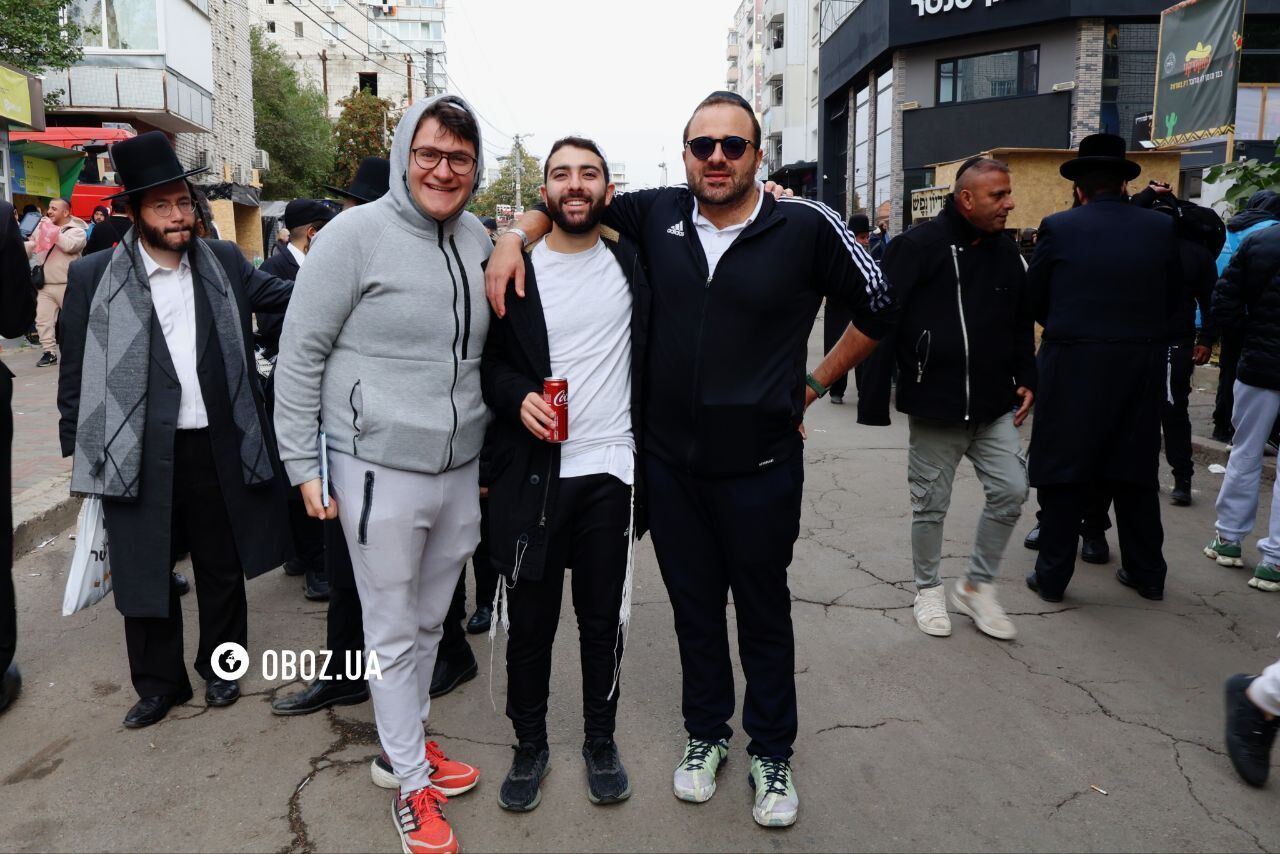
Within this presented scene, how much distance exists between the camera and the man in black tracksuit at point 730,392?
9.64 feet

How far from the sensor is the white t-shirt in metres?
2.98

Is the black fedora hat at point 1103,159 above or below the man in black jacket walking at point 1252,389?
above

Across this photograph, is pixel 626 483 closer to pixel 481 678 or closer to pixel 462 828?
pixel 462 828

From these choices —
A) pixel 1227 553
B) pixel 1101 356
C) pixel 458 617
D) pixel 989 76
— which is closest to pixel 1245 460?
pixel 1227 553

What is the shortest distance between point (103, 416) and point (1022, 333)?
3972 mm

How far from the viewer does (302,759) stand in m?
3.44

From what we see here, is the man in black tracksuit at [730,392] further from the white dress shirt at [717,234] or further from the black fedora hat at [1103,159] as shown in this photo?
the black fedora hat at [1103,159]

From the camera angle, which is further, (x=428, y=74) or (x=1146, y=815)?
(x=428, y=74)

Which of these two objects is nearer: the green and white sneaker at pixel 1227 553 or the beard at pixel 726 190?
the beard at pixel 726 190

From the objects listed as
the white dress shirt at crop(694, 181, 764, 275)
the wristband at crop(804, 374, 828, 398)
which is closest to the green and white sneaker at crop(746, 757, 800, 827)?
the wristband at crop(804, 374, 828, 398)

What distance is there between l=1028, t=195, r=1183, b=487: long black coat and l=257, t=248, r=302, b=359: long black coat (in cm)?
359

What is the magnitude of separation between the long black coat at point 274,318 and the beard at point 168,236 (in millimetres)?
418

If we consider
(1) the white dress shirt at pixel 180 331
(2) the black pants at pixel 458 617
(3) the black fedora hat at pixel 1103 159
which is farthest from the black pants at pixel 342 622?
(3) the black fedora hat at pixel 1103 159

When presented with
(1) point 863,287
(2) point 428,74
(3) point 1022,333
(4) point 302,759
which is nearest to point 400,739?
(4) point 302,759
